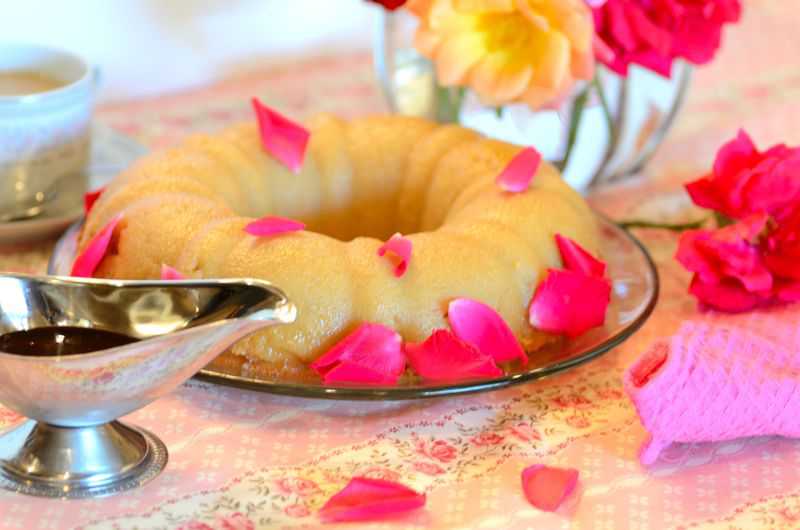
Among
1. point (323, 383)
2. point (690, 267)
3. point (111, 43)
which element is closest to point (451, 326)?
point (323, 383)

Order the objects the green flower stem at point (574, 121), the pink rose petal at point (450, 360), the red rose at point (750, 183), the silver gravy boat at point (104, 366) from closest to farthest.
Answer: the silver gravy boat at point (104, 366) < the pink rose petal at point (450, 360) < the red rose at point (750, 183) < the green flower stem at point (574, 121)

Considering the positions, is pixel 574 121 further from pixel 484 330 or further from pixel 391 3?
pixel 484 330

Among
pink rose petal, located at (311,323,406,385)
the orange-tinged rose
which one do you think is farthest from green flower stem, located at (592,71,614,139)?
pink rose petal, located at (311,323,406,385)

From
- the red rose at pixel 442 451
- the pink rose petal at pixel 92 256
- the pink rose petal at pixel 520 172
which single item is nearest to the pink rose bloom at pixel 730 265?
the pink rose petal at pixel 520 172

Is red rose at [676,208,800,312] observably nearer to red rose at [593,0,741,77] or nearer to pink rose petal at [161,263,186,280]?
red rose at [593,0,741,77]

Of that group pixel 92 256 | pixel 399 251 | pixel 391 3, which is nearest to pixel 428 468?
pixel 399 251

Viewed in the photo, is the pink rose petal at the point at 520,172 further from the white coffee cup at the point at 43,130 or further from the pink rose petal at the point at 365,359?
the white coffee cup at the point at 43,130
